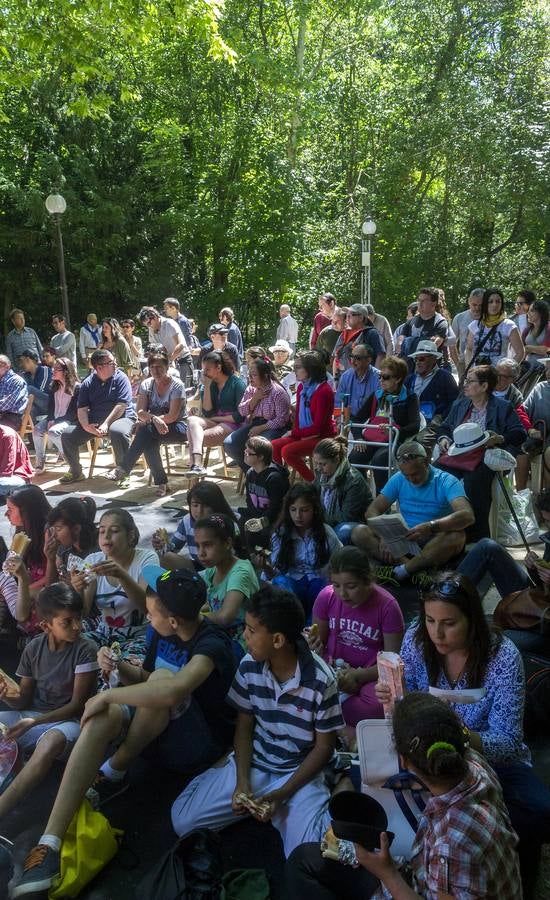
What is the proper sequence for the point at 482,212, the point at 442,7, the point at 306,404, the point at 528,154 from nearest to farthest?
the point at 306,404 → the point at 528,154 → the point at 482,212 → the point at 442,7

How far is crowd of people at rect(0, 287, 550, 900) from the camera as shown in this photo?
2359 millimetres

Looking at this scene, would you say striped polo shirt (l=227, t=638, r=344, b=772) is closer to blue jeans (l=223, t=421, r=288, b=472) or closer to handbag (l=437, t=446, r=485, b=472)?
handbag (l=437, t=446, r=485, b=472)

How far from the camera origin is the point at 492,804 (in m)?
2.00

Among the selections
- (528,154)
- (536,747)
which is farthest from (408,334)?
(528,154)

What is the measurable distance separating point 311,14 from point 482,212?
658 cm

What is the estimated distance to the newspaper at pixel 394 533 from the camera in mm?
4422

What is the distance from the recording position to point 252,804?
2758 mm

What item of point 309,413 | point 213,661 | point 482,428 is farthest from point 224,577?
point 309,413

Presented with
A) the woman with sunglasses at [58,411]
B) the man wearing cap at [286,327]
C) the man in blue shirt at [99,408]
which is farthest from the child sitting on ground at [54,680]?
the man wearing cap at [286,327]

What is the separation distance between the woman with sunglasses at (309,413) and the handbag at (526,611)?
9.51ft

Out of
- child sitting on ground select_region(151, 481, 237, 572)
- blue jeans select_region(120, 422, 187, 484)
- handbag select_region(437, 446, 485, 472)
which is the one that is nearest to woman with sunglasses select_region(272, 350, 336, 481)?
blue jeans select_region(120, 422, 187, 484)

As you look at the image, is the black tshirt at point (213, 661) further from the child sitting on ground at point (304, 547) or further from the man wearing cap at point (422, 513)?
the man wearing cap at point (422, 513)

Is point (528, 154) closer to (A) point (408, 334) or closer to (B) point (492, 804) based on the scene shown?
(A) point (408, 334)

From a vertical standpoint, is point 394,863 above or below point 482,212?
below
